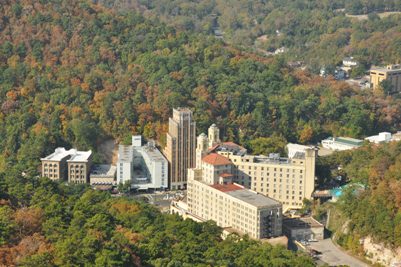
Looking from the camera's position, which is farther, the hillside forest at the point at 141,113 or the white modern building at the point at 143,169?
the white modern building at the point at 143,169

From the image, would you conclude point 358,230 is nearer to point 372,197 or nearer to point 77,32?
point 372,197

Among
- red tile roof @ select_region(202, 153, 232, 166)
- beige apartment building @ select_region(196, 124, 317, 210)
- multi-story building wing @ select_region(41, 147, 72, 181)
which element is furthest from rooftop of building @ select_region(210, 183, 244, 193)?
multi-story building wing @ select_region(41, 147, 72, 181)

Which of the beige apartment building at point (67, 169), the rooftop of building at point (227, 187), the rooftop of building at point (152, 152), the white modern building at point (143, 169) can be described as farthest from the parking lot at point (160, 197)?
the rooftop of building at point (227, 187)

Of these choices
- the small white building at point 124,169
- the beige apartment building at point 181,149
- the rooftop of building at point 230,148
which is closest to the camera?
the rooftop of building at point 230,148

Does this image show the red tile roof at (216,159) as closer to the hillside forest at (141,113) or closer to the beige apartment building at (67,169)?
the hillside forest at (141,113)

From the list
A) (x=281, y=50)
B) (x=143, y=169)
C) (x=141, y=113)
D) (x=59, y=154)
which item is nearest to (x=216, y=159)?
(x=143, y=169)

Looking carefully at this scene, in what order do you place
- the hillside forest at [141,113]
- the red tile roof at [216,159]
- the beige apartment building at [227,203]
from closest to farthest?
the hillside forest at [141,113] → the beige apartment building at [227,203] → the red tile roof at [216,159]
